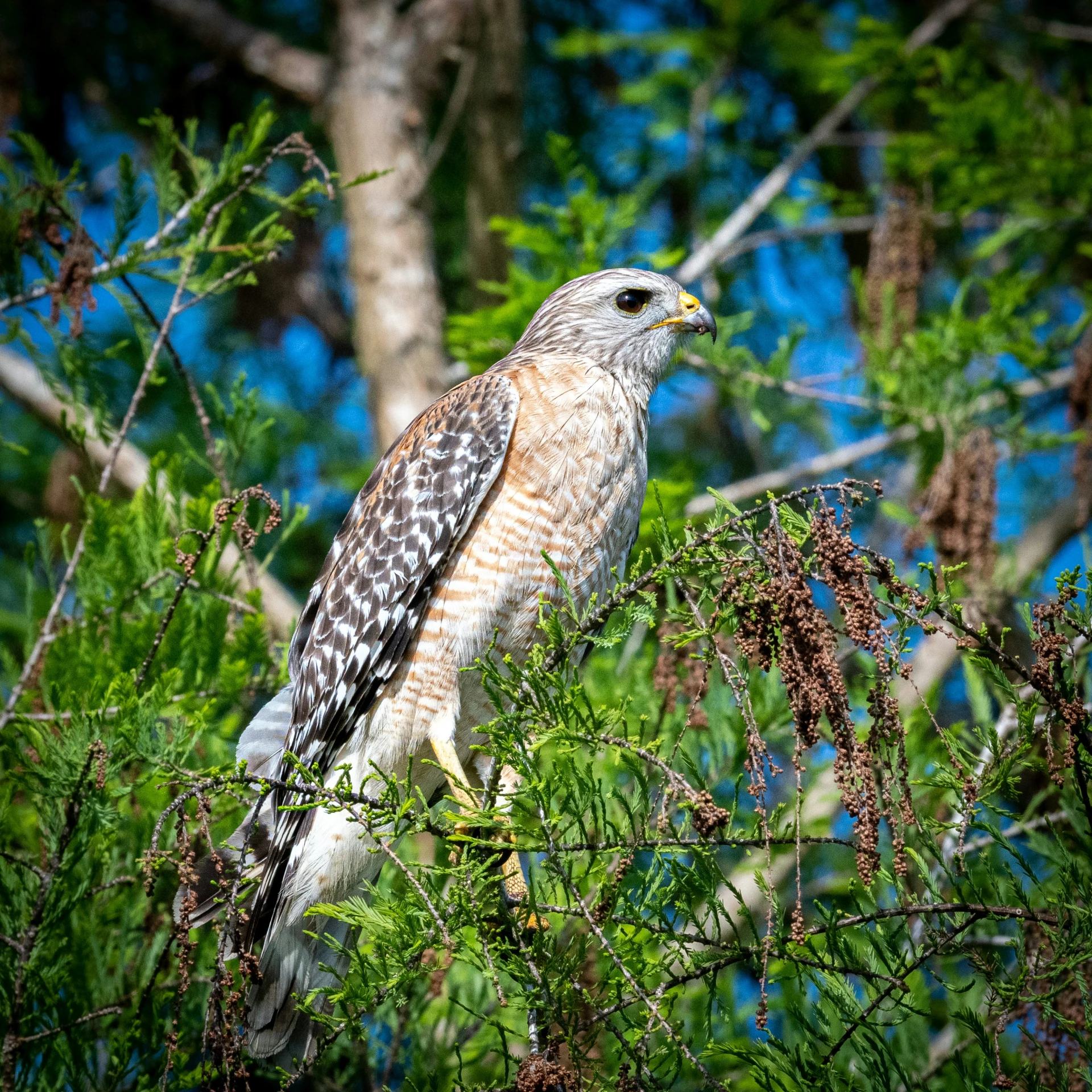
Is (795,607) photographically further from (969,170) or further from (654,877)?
(969,170)

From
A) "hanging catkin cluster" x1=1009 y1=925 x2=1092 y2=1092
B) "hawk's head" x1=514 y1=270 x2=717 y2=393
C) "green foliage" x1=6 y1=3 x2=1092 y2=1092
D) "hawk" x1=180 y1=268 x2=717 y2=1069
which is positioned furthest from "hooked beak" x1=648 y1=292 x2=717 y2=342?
"hanging catkin cluster" x1=1009 y1=925 x2=1092 y2=1092

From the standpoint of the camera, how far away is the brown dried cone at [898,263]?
499cm

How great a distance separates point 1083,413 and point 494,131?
334 cm

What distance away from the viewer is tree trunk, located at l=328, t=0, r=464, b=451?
551cm

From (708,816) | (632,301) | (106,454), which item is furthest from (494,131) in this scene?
(708,816)

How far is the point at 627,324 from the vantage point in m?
3.82

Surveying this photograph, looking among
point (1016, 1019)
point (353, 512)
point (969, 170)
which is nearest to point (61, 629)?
point (353, 512)

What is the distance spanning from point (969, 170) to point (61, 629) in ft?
14.7

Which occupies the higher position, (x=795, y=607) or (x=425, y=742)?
(x=795, y=607)

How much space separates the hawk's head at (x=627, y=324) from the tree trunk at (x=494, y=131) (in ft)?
6.73

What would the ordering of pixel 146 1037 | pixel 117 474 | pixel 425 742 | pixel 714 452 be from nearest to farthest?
pixel 146 1037 → pixel 425 742 → pixel 117 474 → pixel 714 452

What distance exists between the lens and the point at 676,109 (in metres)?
6.89

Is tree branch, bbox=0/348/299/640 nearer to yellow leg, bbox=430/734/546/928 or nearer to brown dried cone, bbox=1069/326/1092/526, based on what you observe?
yellow leg, bbox=430/734/546/928

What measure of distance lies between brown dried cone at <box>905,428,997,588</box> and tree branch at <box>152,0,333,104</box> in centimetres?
397
